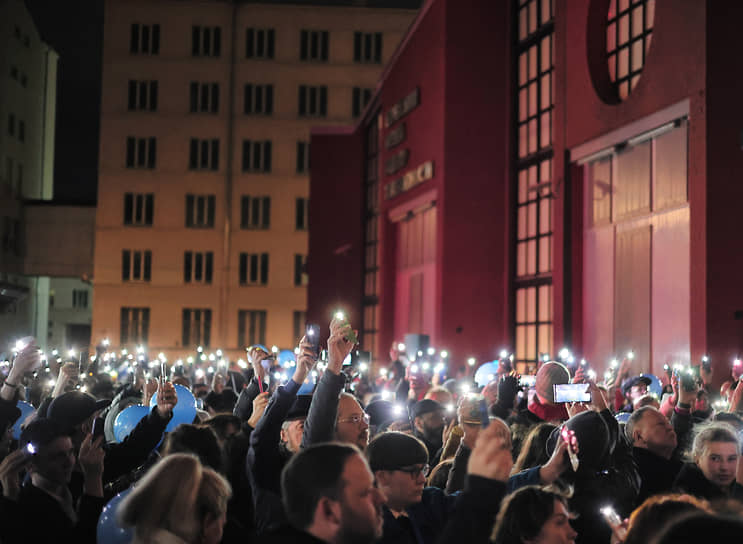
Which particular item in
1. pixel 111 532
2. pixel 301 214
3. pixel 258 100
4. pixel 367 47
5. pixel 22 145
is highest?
pixel 367 47

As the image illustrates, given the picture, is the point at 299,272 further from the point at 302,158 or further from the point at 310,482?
the point at 310,482

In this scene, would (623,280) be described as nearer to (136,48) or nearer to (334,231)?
(334,231)

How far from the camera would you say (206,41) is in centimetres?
5694

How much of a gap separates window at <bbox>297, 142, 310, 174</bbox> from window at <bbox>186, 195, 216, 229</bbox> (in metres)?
5.23

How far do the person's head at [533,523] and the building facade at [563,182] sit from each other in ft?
48.5

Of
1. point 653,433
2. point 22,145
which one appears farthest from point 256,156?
point 653,433

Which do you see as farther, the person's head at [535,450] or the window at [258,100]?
the window at [258,100]

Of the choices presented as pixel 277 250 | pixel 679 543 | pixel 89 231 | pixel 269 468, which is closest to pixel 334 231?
pixel 277 250

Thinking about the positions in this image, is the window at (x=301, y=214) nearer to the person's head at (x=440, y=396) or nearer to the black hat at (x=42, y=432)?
the person's head at (x=440, y=396)

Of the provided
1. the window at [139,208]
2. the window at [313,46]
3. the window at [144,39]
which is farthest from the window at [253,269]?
the window at [144,39]

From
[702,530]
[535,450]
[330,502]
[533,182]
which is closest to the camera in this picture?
[702,530]

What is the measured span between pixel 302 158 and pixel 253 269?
23.1 ft

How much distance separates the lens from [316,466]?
370cm

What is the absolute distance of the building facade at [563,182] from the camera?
732 inches
